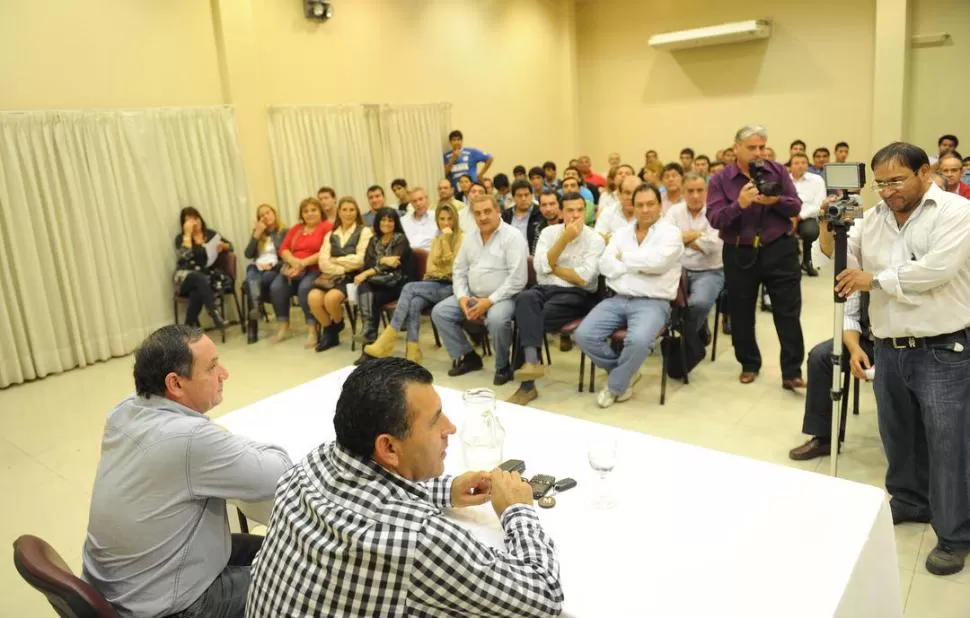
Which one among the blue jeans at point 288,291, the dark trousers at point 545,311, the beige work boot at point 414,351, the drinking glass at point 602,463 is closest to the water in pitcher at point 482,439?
the drinking glass at point 602,463

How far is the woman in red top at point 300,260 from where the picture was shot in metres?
6.06

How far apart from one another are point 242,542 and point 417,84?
7.66 m

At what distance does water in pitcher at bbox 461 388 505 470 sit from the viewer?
6.31 feet

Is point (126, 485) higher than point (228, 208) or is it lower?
lower

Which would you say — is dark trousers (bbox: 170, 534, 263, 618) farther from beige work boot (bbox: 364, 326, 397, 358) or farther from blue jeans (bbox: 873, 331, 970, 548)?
beige work boot (bbox: 364, 326, 397, 358)

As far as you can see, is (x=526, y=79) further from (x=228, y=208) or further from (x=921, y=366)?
(x=921, y=366)

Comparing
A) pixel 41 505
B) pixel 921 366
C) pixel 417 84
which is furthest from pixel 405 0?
pixel 921 366

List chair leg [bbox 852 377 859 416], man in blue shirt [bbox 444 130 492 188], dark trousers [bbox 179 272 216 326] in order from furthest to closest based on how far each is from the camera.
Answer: man in blue shirt [bbox 444 130 492 188] → dark trousers [bbox 179 272 216 326] → chair leg [bbox 852 377 859 416]

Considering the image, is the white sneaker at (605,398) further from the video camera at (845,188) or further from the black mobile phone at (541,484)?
the black mobile phone at (541,484)

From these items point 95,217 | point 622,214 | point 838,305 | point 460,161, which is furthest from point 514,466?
point 460,161

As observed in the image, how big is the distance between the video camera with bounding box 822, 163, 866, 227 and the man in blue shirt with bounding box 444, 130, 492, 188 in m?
6.66

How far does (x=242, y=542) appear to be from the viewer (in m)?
2.04

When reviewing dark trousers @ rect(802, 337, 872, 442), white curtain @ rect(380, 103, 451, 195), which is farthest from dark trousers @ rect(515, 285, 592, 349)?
white curtain @ rect(380, 103, 451, 195)

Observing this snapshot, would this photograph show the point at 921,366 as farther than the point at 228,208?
No
